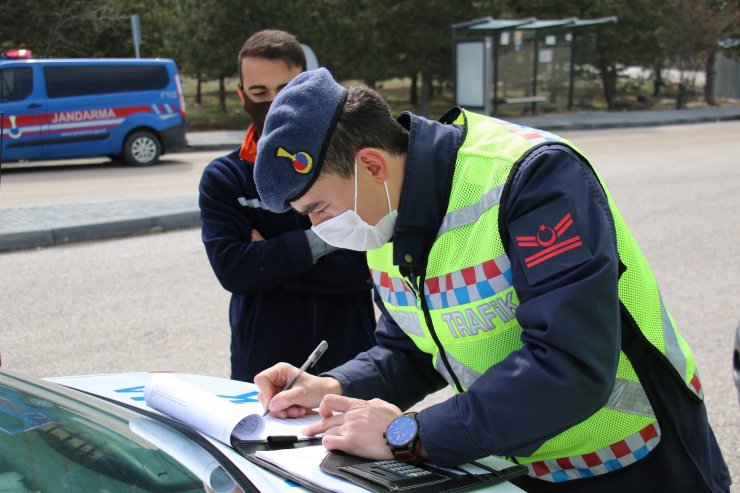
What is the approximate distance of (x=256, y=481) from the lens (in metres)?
1.69

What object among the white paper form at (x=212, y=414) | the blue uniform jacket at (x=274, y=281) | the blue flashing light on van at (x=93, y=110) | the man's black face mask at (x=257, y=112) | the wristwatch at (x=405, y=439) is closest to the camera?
the wristwatch at (x=405, y=439)

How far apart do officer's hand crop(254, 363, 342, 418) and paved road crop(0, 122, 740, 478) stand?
257 centimetres

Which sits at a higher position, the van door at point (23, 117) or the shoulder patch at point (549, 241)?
the shoulder patch at point (549, 241)

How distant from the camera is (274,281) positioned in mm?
3062

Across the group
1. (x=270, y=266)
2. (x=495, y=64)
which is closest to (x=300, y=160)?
(x=270, y=266)

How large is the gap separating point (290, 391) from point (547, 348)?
2.43ft

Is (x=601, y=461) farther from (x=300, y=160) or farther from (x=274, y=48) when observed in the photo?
(x=274, y=48)

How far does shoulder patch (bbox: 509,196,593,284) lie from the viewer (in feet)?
5.25

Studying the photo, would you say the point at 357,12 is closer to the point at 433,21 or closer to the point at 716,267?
the point at 433,21

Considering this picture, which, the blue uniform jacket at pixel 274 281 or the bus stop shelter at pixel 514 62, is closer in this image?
the blue uniform jacket at pixel 274 281

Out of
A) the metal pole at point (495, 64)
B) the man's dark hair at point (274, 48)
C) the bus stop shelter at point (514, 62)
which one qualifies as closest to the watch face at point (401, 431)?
the man's dark hair at point (274, 48)

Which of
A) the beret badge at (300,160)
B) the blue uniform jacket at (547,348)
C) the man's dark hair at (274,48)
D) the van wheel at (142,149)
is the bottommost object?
the van wheel at (142,149)

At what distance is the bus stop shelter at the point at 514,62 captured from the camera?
2264cm

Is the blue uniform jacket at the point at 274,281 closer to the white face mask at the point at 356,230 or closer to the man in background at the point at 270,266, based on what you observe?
the man in background at the point at 270,266
